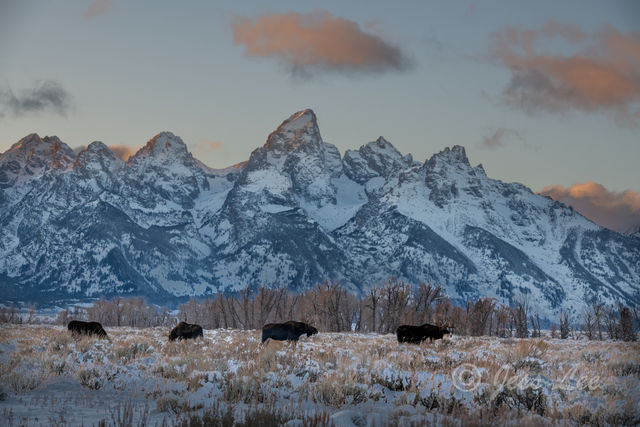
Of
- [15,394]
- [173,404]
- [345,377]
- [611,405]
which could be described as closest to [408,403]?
[345,377]

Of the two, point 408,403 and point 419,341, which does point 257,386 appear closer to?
point 408,403

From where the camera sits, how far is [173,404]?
368 inches

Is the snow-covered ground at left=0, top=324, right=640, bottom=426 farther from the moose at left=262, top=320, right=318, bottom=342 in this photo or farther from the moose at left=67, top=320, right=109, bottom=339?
the moose at left=67, top=320, right=109, bottom=339

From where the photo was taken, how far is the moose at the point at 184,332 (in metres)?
29.0

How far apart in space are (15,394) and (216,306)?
315 ft
